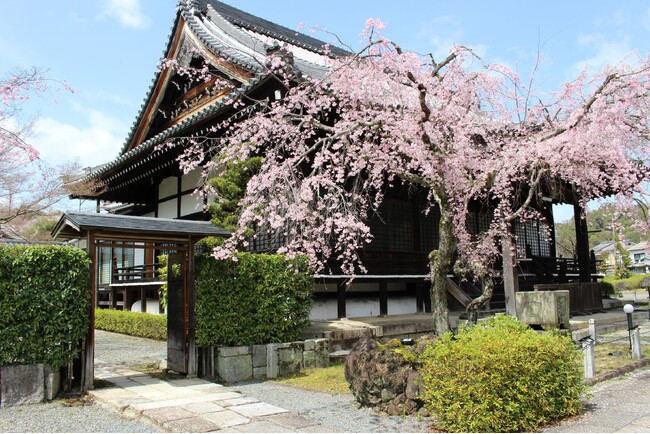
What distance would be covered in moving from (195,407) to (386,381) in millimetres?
2526

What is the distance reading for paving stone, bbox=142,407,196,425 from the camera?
5.97 metres

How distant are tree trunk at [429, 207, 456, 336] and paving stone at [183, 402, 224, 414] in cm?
350

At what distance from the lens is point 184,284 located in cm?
879

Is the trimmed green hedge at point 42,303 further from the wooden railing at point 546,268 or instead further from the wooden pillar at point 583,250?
the wooden pillar at point 583,250

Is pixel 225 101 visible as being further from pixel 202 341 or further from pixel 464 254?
pixel 464 254

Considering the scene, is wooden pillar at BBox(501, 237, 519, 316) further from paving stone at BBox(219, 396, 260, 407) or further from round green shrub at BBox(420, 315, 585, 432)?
paving stone at BBox(219, 396, 260, 407)

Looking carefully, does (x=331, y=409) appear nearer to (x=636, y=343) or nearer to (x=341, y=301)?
(x=341, y=301)

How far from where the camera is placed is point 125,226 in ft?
25.5

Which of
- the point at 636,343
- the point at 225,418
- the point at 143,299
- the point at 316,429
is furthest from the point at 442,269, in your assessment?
the point at 143,299

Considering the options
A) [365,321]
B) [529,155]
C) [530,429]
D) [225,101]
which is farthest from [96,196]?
[530,429]

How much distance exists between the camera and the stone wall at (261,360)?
8570 millimetres

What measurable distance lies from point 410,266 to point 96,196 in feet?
38.4

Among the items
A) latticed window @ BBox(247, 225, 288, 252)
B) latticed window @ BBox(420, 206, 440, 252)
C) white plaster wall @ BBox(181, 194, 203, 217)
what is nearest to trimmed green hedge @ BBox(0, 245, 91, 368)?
latticed window @ BBox(247, 225, 288, 252)

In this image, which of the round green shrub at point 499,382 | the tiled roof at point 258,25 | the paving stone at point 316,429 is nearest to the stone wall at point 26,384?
the paving stone at point 316,429
